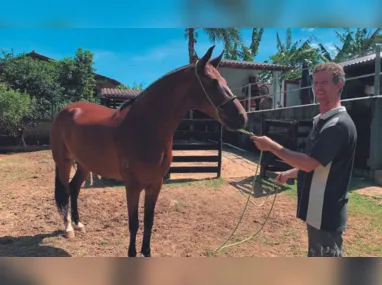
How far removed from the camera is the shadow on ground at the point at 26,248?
2.86 meters

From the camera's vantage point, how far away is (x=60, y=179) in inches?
134

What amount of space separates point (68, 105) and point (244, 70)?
6.33ft

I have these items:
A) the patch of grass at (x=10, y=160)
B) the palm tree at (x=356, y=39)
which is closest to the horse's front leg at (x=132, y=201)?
the palm tree at (x=356, y=39)

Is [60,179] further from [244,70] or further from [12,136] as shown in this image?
[244,70]

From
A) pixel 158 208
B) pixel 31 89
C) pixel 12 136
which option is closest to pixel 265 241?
pixel 158 208

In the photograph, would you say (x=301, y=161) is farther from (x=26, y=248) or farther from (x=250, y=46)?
(x=26, y=248)

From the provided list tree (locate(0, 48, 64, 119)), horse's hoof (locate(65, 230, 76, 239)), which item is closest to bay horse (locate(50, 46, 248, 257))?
tree (locate(0, 48, 64, 119))

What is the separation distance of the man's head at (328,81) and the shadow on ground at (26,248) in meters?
2.61

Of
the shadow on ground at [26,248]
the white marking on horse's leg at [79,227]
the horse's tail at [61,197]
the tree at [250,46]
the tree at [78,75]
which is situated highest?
the tree at [250,46]

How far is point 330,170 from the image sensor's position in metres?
1.55

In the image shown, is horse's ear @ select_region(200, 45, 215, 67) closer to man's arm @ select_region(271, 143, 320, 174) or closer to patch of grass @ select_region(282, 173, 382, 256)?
man's arm @ select_region(271, 143, 320, 174)

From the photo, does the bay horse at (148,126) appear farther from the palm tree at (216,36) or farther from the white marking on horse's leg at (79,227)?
the white marking on horse's leg at (79,227)

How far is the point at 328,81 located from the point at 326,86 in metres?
0.03

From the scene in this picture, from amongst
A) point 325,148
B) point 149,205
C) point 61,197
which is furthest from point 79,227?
point 325,148
